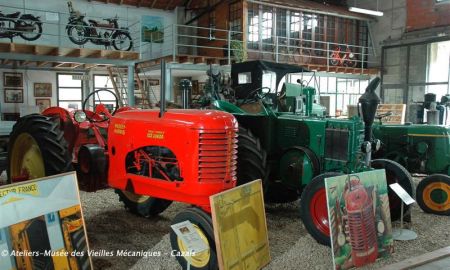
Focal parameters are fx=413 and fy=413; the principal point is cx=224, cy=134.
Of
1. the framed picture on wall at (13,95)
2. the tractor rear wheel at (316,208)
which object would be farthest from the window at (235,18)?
the tractor rear wheel at (316,208)

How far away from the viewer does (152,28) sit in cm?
1538

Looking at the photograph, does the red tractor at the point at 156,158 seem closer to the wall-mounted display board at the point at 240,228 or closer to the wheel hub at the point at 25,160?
the wheel hub at the point at 25,160

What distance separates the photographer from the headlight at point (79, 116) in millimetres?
4891

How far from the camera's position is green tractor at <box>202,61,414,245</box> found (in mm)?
4203

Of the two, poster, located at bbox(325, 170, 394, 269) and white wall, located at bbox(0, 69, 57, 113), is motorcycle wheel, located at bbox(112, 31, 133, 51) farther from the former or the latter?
poster, located at bbox(325, 170, 394, 269)

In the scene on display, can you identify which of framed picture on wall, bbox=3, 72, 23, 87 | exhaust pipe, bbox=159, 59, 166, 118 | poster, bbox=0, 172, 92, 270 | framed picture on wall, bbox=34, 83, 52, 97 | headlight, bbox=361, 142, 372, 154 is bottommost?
poster, bbox=0, 172, 92, 270

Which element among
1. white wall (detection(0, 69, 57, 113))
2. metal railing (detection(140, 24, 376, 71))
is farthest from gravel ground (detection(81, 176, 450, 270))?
white wall (detection(0, 69, 57, 113))

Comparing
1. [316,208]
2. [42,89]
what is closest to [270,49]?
[42,89]

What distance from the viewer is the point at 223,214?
282cm

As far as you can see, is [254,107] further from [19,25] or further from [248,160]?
[19,25]

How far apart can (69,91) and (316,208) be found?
1248cm

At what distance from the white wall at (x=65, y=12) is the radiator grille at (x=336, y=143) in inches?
382

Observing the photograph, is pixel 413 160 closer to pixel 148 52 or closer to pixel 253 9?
pixel 253 9

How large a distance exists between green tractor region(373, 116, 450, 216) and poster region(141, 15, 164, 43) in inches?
430
